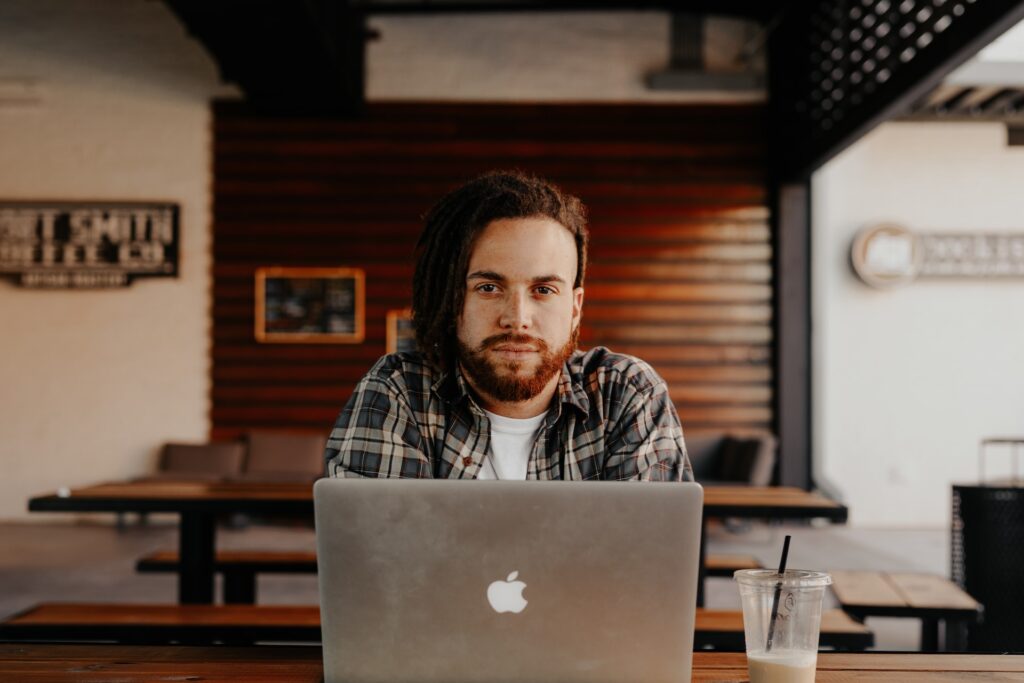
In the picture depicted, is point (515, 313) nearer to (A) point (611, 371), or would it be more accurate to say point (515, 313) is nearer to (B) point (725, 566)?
(A) point (611, 371)

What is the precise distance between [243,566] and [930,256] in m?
6.34

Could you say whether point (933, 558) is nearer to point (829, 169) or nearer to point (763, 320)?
point (763, 320)

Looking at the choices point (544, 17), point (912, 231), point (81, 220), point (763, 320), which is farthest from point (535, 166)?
point (81, 220)

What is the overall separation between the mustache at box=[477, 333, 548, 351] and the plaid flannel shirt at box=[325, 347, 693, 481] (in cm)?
13

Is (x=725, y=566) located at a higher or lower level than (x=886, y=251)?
lower

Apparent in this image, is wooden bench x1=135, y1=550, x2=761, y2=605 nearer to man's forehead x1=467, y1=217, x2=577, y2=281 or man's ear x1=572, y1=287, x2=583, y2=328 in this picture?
man's ear x1=572, y1=287, x2=583, y2=328

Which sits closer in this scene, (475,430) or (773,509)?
(475,430)

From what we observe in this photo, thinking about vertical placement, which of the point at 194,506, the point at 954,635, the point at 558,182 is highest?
the point at 558,182

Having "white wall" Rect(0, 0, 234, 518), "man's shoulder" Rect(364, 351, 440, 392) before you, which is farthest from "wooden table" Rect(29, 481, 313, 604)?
"white wall" Rect(0, 0, 234, 518)

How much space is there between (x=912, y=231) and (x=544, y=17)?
360 centimetres

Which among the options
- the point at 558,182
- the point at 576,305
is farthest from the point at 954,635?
the point at 558,182

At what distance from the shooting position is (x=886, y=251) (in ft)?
24.1

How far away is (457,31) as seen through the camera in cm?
720

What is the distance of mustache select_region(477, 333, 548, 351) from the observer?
1.52 metres
